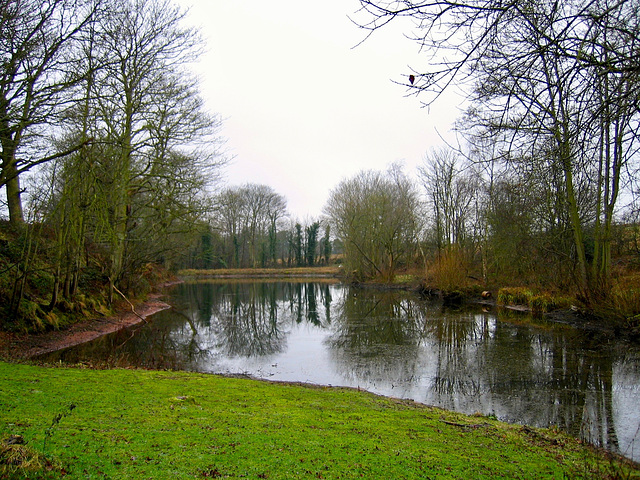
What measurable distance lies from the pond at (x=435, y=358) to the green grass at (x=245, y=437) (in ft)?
4.99

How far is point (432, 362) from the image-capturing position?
1037cm

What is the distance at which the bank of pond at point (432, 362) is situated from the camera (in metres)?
5.73

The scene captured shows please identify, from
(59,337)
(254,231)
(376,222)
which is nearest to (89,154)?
(59,337)

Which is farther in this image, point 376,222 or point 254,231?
point 254,231

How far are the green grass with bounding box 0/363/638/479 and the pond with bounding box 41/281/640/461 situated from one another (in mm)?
1519

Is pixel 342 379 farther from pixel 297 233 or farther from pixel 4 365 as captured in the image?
pixel 297 233

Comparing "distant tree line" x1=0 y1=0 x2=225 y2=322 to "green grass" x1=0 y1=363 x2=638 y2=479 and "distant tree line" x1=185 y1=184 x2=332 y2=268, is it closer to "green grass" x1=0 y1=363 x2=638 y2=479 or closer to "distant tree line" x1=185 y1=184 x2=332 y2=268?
"green grass" x1=0 y1=363 x2=638 y2=479

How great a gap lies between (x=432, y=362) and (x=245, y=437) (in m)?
7.53

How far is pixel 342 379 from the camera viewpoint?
912cm

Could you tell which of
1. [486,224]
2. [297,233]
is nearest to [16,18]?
[486,224]

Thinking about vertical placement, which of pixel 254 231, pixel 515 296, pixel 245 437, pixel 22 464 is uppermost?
pixel 254 231

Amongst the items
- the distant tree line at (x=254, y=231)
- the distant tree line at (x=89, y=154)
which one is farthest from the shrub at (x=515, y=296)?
the distant tree line at (x=254, y=231)

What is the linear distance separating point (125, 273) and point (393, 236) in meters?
22.3

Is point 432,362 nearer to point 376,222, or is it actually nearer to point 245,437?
point 245,437
